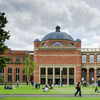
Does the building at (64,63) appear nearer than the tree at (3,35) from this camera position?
No

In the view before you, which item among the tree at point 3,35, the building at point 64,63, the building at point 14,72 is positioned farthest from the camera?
the building at point 14,72

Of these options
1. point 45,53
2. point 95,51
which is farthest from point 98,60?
point 45,53

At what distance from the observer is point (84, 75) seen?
194 ft

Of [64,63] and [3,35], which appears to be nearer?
[3,35]

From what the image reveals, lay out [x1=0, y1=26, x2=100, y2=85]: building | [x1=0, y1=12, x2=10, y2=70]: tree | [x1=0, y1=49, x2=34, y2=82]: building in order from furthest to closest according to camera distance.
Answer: [x1=0, y1=49, x2=34, y2=82]: building
[x1=0, y1=26, x2=100, y2=85]: building
[x1=0, y1=12, x2=10, y2=70]: tree

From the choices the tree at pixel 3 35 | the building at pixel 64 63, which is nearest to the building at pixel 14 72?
A: the building at pixel 64 63

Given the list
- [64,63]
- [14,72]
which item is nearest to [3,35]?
[64,63]

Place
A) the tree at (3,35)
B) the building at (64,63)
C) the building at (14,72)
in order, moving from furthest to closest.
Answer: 1. the building at (14,72)
2. the building at (64,63)
3. the tree at (3,35)

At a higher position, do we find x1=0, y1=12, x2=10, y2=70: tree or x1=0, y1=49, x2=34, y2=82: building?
x1=0, y1=12, x2=10, y2=70: tree

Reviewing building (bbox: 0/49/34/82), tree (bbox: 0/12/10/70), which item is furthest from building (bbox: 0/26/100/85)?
tree (bbox: 0/12/10/70)

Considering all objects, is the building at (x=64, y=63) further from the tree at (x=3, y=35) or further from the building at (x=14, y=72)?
the tree at (x=3, y=35)

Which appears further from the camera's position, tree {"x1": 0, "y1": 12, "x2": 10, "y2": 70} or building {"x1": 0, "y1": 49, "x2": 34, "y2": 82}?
building {"x1": 0, "y1": 49, "x2": 34, "y2": 82}

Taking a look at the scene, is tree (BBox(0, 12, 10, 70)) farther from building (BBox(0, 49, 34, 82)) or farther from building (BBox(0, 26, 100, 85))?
building (BBox(0, 49, 34, 82))

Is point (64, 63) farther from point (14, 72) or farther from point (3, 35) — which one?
point (3, 35)
